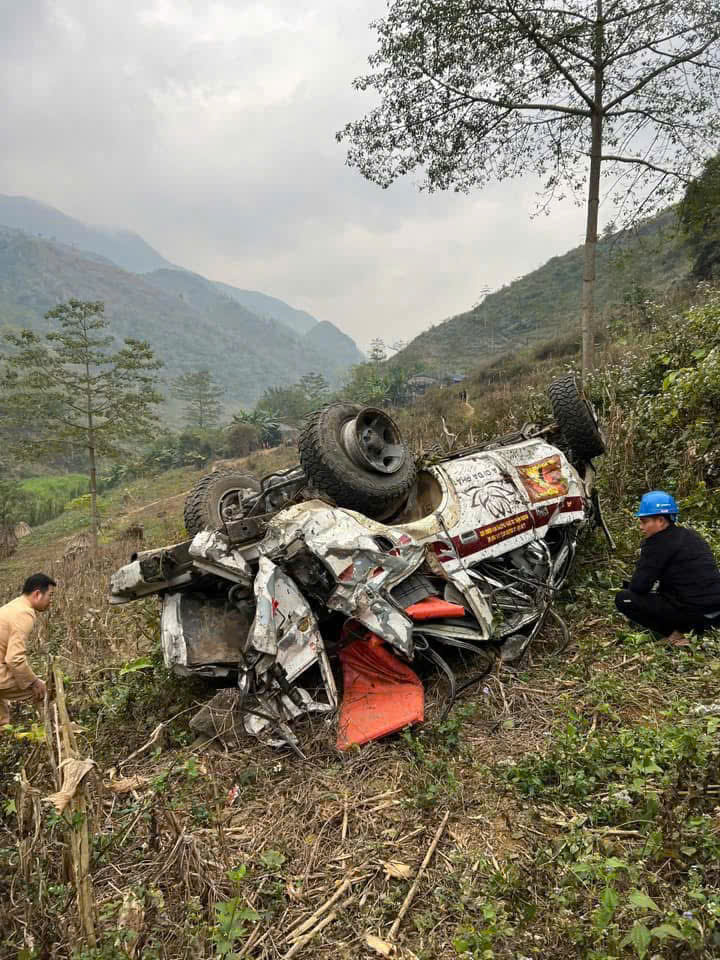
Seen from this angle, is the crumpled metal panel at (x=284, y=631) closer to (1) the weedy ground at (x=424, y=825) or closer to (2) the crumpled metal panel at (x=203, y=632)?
(2) the crumpled metal panel at (x=203, y=632)

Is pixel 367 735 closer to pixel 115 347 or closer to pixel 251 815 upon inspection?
pixel 251 815

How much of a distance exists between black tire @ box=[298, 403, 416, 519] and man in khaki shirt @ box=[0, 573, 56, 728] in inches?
85.7

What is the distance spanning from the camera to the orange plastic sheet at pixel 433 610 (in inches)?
145

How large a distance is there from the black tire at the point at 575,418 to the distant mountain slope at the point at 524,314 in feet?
81.8

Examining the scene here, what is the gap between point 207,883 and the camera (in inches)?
92.0

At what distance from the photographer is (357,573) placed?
364 cm

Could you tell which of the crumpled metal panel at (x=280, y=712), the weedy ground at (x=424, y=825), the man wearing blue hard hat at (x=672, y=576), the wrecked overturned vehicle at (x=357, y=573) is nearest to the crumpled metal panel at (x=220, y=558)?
the wrecked overturned vehicle at (x=357, y=573)

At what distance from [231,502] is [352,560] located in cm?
181

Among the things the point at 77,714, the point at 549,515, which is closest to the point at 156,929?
the point at 77,714

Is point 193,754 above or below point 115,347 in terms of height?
below

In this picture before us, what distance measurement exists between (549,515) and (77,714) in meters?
4.17

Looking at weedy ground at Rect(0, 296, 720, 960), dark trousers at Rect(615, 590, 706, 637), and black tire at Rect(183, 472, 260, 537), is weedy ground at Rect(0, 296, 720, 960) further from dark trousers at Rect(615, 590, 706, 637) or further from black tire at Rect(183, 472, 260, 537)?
black tire at Rect(183, 472, 260, 537)

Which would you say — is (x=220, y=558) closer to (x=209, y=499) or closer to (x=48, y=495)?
(x=209, y=499)

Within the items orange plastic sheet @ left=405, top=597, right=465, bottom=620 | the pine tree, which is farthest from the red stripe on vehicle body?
the pine tree
